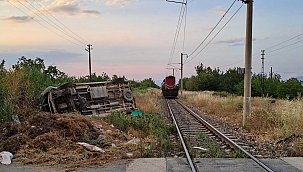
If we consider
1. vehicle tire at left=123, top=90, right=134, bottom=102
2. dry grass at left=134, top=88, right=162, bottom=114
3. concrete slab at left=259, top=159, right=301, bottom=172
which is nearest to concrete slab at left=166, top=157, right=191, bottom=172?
concrete slab at left=259, top=159, right=301, bottom=172

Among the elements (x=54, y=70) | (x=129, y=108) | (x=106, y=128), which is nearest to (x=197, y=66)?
(x=54, y=70)

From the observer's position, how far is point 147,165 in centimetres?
734

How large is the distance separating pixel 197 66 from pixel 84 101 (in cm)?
9757

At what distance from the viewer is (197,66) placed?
113 meters

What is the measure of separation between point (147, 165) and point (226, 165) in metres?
1.83

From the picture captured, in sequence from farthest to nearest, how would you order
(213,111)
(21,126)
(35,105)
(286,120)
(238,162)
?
(213,111)
(35,105)
(286,120)
(21,126)
(238,162)

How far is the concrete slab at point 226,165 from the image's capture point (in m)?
7.04

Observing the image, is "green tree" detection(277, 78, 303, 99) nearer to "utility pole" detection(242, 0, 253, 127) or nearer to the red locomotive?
the red locomotive

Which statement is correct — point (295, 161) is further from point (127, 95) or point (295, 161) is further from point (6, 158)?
point (127, 95)

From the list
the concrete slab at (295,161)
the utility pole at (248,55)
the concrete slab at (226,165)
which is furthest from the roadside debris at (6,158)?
the utility pole at (248,55)

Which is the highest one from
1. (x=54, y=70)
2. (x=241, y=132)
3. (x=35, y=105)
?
(x=54, y=70)

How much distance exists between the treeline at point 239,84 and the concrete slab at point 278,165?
1081 inches

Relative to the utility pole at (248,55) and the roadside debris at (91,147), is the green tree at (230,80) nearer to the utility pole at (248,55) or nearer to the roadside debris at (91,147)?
the utility pole at (248,55)

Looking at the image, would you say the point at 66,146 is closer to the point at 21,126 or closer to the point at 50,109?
the point at 21,126
